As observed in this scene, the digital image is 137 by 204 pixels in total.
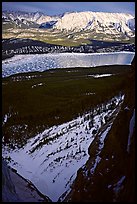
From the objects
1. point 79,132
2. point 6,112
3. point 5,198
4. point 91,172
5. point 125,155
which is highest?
point 125,155

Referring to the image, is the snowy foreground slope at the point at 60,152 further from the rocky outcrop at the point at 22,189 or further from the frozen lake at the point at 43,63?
the frozen lake at the point at 43,63

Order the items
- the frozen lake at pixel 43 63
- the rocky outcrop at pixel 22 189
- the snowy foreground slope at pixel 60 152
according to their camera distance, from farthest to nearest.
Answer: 1. the frozen lake at pixel 43 63
2. the snowy foreground slope at pixel 60 152
3. the rocky outcrop at pixel 22 189

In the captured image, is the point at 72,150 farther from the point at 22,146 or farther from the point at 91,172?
the point at 91,172

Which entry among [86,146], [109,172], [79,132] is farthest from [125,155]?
[79,132]

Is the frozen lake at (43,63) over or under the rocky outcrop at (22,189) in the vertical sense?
under

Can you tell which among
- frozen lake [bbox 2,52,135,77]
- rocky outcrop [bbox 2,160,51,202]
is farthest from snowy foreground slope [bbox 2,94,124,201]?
frozen lake [bbox 2,52,135,77]

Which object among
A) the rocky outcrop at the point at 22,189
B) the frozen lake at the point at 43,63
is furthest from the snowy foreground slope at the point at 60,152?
the frozen lake at the point at 43,63

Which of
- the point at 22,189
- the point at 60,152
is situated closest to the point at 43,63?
the point at 60,152

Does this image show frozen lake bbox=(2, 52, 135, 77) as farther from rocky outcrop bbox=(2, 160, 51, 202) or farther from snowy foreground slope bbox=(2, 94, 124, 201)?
rocky outcrop bbox=(2, 160, 51, 202)

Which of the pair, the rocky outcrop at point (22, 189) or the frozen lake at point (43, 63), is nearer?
the rocky outcrop at point (22, 189)
